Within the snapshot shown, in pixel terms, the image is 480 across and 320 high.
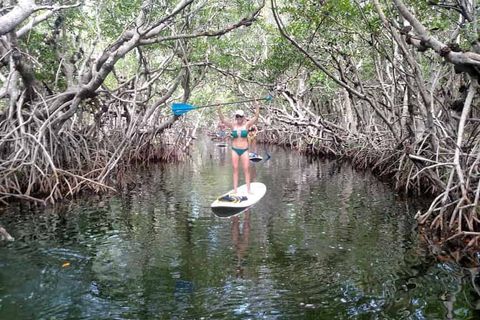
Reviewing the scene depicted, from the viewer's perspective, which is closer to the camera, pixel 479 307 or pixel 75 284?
pixel 479 307

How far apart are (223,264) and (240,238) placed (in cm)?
114

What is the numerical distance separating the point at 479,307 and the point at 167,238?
3.90 meters

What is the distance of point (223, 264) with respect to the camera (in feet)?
17.7

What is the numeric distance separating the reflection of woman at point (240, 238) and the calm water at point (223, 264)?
0.05 feet

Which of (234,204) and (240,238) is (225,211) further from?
(240,238)

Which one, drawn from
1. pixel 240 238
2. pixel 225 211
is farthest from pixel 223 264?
pixel 225 211

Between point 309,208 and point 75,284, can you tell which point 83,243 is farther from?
point 309,208

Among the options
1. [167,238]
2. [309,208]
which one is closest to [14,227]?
[167,238]

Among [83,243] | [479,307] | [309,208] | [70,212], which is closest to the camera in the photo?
[479,307]

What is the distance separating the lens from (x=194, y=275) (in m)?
5.04

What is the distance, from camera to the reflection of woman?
17.9 feet

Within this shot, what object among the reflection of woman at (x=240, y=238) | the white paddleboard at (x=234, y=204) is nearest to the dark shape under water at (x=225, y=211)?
the white paddleboard at (x=234, y=204)

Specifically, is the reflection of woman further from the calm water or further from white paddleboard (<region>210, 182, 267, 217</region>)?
white paddleboard (<region>210, 182, 267, 217</region>)

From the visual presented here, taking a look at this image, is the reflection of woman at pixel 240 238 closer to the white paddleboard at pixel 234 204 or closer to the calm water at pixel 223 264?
the calm water at pixel 223 264
